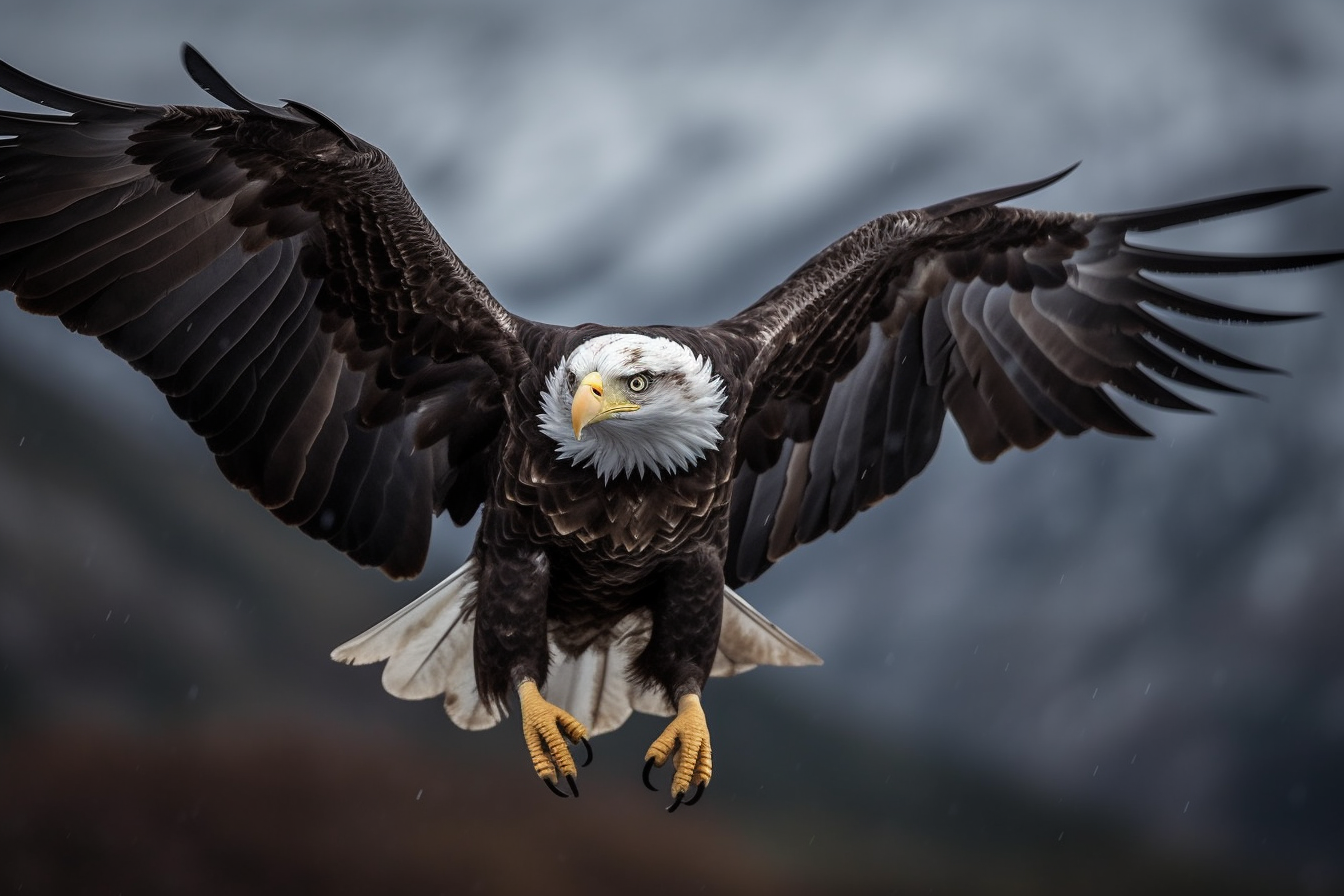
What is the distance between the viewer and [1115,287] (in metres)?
4.79

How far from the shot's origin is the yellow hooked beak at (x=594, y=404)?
3.48m

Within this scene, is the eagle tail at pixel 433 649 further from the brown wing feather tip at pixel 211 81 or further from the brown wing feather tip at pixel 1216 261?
the brown wing feather tip at pixel 1216 261

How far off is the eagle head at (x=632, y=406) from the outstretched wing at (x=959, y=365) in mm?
830

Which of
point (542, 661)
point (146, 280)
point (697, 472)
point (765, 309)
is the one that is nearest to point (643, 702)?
point (542, 661)

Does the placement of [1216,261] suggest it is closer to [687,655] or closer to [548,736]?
[687,655]

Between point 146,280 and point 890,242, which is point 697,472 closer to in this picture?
point 890,242

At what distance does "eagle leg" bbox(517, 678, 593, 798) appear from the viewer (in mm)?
3840

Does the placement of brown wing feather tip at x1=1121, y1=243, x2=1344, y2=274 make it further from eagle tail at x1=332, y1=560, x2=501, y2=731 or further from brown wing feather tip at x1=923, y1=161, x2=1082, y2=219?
eagle tail at x1=332, y1=560, x2=501, y2=731

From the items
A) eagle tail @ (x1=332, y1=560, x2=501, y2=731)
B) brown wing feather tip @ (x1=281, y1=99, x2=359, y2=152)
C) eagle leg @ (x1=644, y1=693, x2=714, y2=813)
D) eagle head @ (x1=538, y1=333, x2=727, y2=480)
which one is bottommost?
eagle leg @ (x1=644, y1=693, x2=714, y2=813)

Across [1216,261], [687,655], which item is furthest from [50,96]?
[1216,261]

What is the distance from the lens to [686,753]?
394cm

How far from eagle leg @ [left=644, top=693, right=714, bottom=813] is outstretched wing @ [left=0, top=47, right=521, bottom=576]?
1068 mm

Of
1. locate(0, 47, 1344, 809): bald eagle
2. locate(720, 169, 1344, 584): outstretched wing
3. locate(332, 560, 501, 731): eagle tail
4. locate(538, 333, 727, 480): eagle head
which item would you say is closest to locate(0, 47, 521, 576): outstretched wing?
locate(0, 47, 1344, 809): bald eagle

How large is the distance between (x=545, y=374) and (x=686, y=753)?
1.10 meters
